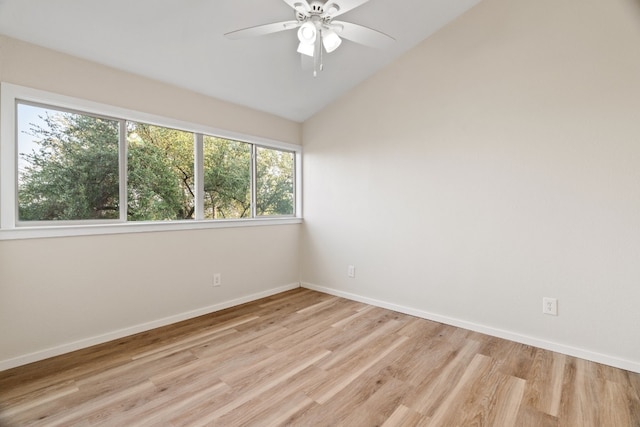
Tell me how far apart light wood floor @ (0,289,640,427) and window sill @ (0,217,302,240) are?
0.88 m

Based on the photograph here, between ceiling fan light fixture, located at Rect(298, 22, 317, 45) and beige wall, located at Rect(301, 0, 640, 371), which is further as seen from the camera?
beige wall, located at Rect(301, 0, 640, 371)

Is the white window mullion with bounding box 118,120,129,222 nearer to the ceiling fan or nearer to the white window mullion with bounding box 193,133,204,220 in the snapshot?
the white window mullion with bounding box 193,133,204,220

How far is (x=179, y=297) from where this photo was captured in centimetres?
283

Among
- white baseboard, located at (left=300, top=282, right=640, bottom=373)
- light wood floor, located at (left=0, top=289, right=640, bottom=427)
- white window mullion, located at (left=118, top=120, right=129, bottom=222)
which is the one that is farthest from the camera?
white window mullion, located at (left=118, top=120, right=129, bottom=222)

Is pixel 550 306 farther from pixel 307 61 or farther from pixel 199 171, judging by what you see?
pixel 199 171

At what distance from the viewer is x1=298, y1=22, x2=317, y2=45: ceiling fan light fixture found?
6.16 ft

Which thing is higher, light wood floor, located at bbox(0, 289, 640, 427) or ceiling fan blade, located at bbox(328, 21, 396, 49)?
ceiling fan blade, located at bbox(328, 21, 396, 49)

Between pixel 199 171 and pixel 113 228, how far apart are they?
926 mm

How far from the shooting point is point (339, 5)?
68.0 inches

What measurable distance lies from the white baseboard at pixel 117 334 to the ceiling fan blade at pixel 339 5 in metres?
2.77

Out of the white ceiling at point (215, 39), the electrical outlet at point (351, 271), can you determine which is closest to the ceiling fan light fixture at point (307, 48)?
the white ceiling at point (215, 39)

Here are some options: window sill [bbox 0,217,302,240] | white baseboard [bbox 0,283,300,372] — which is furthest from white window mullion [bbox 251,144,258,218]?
white baseboard [bbox 0,283,300,372]

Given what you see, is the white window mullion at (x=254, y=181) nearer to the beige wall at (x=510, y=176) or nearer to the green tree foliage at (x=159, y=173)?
the green tree foliage at (x=159, y=173)

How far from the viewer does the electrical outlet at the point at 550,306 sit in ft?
7.50
